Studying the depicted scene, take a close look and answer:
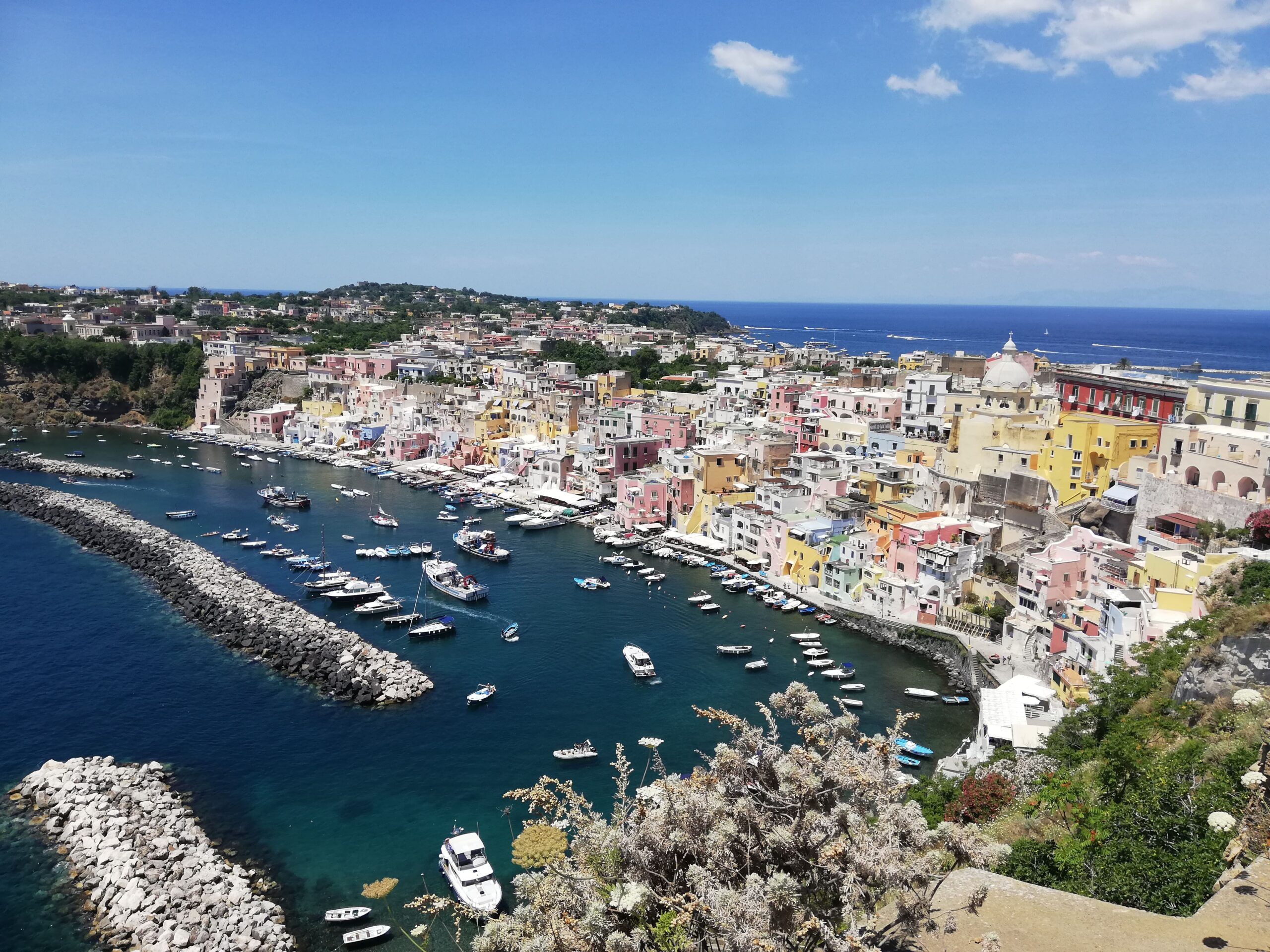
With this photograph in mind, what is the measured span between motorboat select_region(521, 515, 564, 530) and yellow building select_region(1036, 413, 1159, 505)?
1554 centimetres

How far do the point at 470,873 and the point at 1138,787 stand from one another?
25.6ft

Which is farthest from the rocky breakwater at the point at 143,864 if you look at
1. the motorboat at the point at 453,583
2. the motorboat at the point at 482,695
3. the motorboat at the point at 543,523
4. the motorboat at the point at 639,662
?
the motorboat at the point at 543,523

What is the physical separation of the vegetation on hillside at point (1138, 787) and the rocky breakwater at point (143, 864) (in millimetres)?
8432

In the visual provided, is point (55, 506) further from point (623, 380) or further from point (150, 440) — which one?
point (623, 380)

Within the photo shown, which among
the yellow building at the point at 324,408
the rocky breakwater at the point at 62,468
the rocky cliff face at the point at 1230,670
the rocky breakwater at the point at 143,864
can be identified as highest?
the rocky cliff face at the point at 1230,670

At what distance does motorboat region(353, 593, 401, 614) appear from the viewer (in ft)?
67.4

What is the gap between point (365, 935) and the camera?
10.1m

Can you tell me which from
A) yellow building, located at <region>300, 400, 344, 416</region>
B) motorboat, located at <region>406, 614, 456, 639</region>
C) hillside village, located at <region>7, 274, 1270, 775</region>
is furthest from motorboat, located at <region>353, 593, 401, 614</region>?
yellow building, located at <region>300, 400, 344, 416</region>

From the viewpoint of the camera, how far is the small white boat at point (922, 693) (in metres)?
16.3

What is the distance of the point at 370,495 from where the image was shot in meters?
33.5

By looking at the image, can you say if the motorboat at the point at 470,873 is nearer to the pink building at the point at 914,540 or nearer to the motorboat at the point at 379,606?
the motorboat at the point at 379,606

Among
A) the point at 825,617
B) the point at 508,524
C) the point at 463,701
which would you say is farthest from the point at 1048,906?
the point at 508,524

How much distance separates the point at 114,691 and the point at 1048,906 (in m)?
16.9

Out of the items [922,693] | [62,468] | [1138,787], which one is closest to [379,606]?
[922,693]
